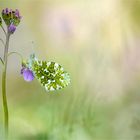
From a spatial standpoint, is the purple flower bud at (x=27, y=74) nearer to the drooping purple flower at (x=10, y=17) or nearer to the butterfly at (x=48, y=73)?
the butterfly at (x=48, y=73)

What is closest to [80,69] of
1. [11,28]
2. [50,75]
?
[50,75]

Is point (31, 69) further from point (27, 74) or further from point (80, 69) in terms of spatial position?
point (80, 69)

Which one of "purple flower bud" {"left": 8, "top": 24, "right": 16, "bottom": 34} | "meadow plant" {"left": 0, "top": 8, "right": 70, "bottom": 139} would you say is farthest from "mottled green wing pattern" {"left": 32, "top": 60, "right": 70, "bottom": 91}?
"purple flower bud" {"left": 8, "top": 24, "right": 16, "bottom": 34}

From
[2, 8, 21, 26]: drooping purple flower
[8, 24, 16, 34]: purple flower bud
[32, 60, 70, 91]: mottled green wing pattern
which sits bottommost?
[32, 60, 70, 91]: mottled green wing pattern

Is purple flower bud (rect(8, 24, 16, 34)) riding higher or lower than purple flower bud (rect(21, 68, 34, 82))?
higher

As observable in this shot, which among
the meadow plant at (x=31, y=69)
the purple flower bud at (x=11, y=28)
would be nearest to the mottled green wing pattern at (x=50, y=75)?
the meadow plant at (x=31, y=69)

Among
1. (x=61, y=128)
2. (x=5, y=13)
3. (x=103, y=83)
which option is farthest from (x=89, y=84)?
(x=5, y=13)

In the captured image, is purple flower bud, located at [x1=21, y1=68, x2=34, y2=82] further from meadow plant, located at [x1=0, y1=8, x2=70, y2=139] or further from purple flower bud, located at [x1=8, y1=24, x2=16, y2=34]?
purple flower bud, located at [x1=8, y1=24, x2=16, y2=34]
